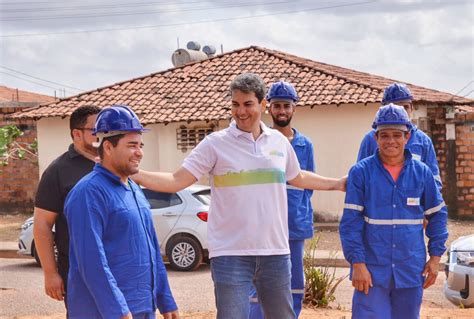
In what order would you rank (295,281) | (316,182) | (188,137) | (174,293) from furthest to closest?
(188,137) < (174,293) < (295,281) < (316,182)

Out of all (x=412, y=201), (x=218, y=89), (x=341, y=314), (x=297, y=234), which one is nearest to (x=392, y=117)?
(x=412, y=201)

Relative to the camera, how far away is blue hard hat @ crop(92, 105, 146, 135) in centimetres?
389

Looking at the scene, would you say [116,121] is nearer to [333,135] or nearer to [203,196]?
[203,196]

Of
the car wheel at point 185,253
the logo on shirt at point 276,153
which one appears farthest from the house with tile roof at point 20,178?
the logo on shirt at point 276,153

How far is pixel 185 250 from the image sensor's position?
501 inches

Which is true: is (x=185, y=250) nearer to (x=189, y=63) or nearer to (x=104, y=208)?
(x=104, y=208)

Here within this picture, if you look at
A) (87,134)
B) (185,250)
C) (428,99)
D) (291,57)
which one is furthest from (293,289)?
(291,57)

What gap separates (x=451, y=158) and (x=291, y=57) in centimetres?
630

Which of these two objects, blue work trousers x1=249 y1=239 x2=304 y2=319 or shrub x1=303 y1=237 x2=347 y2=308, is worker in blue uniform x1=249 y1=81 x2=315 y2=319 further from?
shrub x1=303 y1=237 x2=347 y2=308

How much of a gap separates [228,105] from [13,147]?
759 cm

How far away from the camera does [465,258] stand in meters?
8.48

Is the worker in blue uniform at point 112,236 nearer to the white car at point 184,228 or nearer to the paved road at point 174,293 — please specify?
the paved road at point 174,293

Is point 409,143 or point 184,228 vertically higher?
point 409,143

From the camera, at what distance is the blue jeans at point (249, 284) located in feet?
15.4
